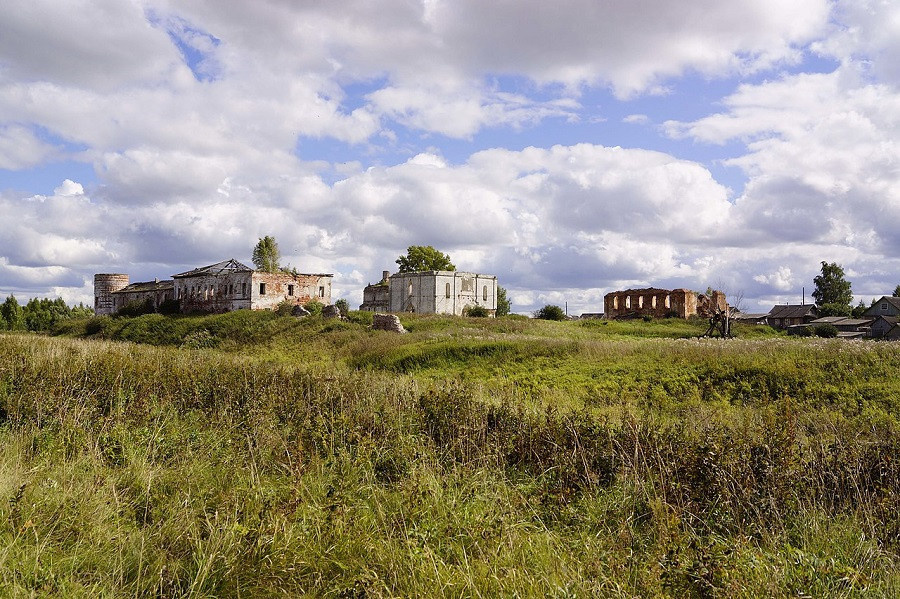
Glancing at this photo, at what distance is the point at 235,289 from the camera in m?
44.8

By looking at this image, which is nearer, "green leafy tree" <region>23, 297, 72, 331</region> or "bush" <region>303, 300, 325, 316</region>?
"bush" <region>303, 300, 325, 316</region>

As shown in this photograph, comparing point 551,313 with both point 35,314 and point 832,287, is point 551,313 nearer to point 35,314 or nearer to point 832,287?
point 832,287

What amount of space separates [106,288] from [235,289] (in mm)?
23145

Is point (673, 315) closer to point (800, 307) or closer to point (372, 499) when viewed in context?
point (800, 307)

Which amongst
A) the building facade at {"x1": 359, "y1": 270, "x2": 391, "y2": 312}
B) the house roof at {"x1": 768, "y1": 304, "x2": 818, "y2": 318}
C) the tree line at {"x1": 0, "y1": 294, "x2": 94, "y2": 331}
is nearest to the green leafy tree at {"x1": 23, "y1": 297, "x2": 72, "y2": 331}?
the tree line at {"x1": 0, "y1": 294, "x2": 94, "y2": 331}

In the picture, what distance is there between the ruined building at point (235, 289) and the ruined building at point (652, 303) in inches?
860

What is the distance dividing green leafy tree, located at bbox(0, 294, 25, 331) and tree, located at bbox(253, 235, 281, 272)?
26279 mm

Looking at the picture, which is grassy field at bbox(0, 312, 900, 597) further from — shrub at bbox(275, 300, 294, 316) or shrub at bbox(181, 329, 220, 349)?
shrub at bbox(275, 300, 294, 316)

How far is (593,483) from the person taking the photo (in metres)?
5.69

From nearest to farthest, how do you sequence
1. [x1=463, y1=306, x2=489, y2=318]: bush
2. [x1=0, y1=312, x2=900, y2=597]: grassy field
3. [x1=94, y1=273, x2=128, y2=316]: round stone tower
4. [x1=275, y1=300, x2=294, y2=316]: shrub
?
[x1=0, y1=312, x2=900, y2=597]: grassy field
[x1=275, y1=300, x2=294, y2=316]: shrub
[x1=463, y1=306, x2=489, y2=318]: bush
[x1=94, y1=273, x2=128, y2=316]: round stone tower

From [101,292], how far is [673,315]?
5164cm

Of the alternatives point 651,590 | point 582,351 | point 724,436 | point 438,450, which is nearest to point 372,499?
point 438,450

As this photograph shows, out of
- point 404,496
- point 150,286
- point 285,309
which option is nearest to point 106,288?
point 150,286

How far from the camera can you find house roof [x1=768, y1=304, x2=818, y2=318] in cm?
6078
